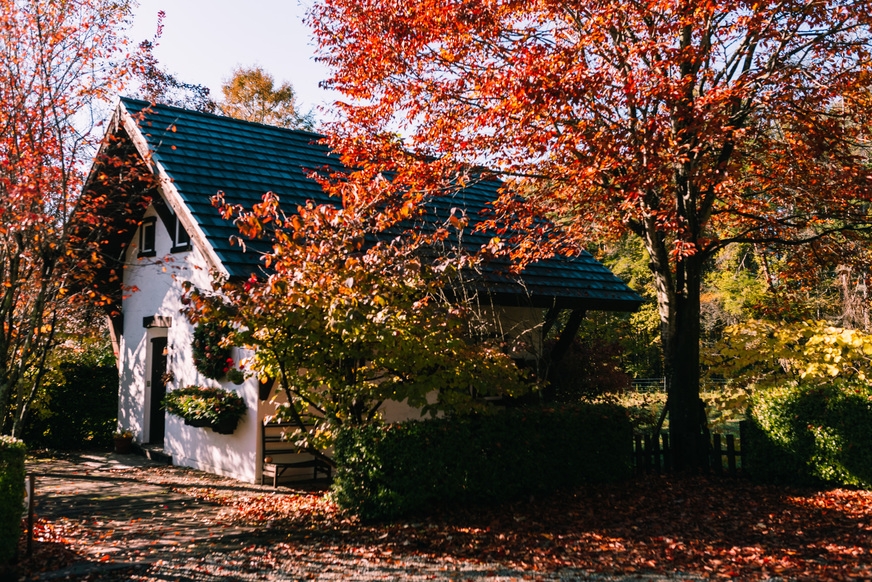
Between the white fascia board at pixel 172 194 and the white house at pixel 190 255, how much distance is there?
1.0 inches

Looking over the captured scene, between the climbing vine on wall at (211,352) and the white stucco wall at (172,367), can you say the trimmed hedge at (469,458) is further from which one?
the climbing vine on wall at (211,352)

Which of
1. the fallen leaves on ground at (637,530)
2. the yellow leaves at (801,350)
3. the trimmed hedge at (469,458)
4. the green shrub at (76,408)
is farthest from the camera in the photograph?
the green shrub at (76,408)

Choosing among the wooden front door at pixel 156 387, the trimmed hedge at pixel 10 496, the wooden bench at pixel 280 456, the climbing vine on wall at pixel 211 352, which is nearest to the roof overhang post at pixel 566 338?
the wooden bench at pixel 280 456

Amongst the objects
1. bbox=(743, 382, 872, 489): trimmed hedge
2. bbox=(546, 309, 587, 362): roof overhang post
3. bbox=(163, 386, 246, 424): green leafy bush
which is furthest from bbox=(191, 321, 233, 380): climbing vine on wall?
bbox=(743, 382, 872, 489): trimmed hedge

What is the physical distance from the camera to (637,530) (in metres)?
7.72

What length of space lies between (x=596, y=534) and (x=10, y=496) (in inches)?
218

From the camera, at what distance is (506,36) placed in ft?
35.3

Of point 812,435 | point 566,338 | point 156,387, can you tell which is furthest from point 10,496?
point 566,338

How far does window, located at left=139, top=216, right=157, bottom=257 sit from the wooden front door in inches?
69.8

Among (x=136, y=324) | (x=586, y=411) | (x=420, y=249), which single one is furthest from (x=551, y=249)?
(x=136, y=324)

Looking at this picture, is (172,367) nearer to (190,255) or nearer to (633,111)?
(190,255)

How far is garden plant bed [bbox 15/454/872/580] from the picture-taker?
6484mm

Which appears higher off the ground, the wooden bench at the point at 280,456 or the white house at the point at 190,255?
the white house at the point at 190,255

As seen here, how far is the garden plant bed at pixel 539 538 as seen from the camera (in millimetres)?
6484
